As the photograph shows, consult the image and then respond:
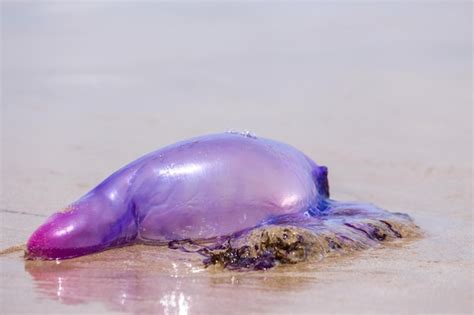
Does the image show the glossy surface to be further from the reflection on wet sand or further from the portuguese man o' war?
the reflection on wet sand

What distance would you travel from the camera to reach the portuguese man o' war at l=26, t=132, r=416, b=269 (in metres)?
2.73

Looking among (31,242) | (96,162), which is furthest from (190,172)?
(96,162)

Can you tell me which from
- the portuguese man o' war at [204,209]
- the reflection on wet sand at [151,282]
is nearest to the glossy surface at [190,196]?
the portuguese man o' war at [204,209]

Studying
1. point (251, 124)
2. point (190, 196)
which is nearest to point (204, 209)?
point (190, 196)

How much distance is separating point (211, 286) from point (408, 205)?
176 cm

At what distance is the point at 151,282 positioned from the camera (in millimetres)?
2465

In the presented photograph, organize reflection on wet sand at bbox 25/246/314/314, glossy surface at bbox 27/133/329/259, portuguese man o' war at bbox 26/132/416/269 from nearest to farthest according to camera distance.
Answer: reflection on wet sand at bbox 25/246/314/314
portuguese man o' war at bbox 26/132/416/269
glossy surface at bbox 27/133/329/259

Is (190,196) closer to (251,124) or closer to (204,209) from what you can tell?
(204,209)

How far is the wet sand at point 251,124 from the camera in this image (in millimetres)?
2385

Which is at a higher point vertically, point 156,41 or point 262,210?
point 156,41

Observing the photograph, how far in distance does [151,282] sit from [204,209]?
48 cm

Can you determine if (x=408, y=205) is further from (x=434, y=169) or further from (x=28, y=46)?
(x=28, y=46)

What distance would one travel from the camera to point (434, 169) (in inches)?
184

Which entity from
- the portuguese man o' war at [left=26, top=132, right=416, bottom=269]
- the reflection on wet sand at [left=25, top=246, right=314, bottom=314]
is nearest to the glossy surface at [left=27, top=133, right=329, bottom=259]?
the portuguese man o' war at [left=26, top=132, right=416, bottom=269]
